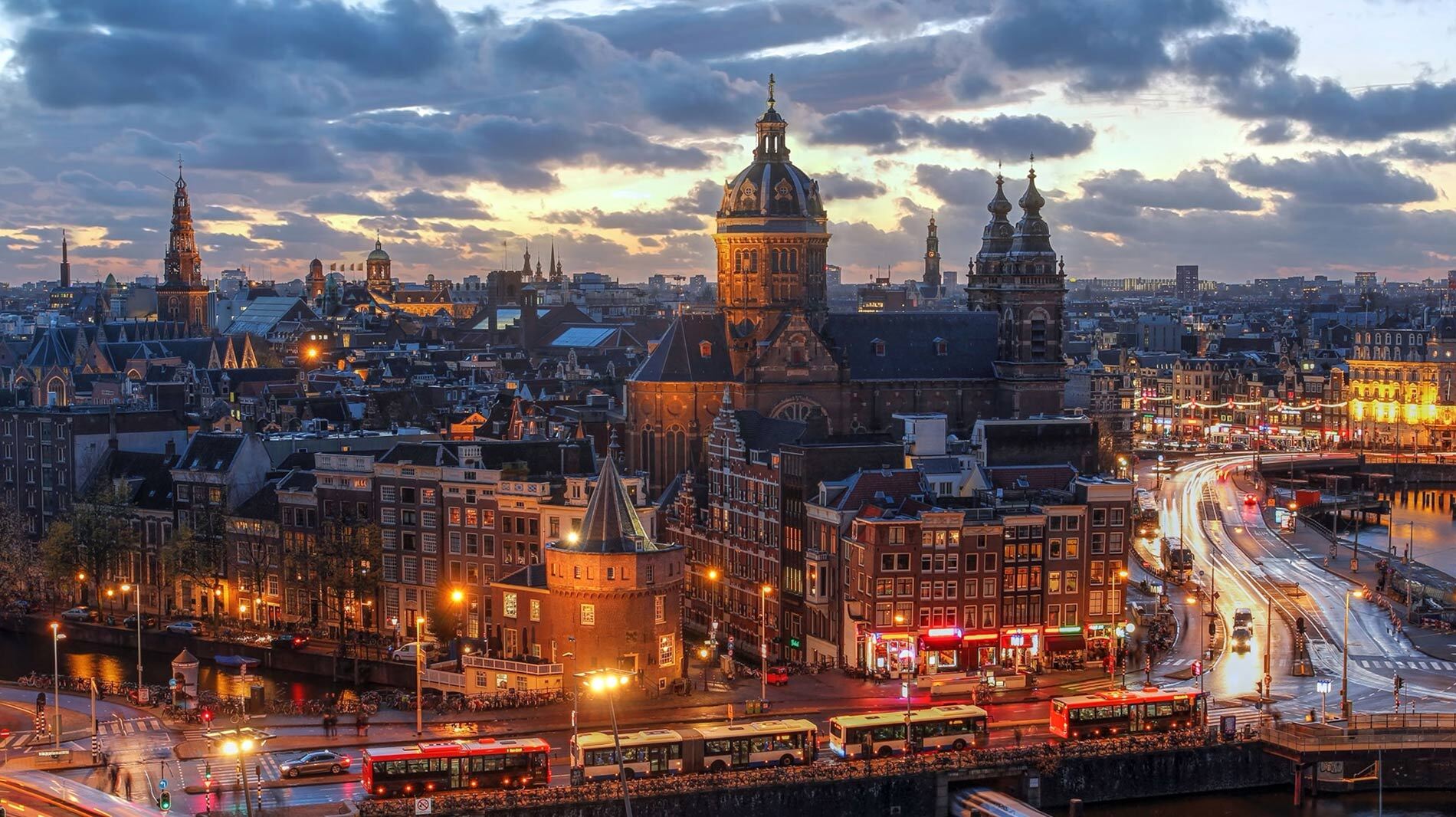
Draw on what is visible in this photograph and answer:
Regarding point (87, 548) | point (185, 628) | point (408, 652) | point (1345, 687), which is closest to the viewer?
point (1345, 687)

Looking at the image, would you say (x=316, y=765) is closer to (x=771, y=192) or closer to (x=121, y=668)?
(x=121, y=668)

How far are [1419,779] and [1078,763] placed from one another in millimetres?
15986

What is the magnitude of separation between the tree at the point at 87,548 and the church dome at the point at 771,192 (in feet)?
161

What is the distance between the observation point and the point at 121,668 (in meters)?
113

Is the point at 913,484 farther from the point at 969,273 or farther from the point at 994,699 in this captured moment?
the point at 969,273

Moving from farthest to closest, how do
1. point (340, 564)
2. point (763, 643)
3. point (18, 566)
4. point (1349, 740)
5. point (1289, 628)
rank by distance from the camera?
1. point (18, 566)
2. point (340, 564)
3. point (1289, 628)
4. point (763, 643)
5. point (1349, 740)

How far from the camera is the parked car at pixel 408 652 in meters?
108

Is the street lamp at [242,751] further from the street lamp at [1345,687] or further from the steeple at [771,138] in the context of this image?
the steeple at [771,138]

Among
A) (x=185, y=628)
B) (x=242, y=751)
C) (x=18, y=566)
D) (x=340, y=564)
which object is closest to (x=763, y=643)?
(x=242, y=751)

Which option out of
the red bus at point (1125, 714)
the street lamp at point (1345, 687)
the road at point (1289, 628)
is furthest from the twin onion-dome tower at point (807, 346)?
the red bus at point (1125, 714)

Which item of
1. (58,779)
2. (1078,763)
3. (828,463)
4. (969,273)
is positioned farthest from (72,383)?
(1078,763)

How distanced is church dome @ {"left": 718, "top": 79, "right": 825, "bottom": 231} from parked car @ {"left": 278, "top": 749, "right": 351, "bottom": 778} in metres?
73.6

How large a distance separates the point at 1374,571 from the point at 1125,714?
64569mm

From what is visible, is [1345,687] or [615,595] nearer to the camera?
[1345,687]
